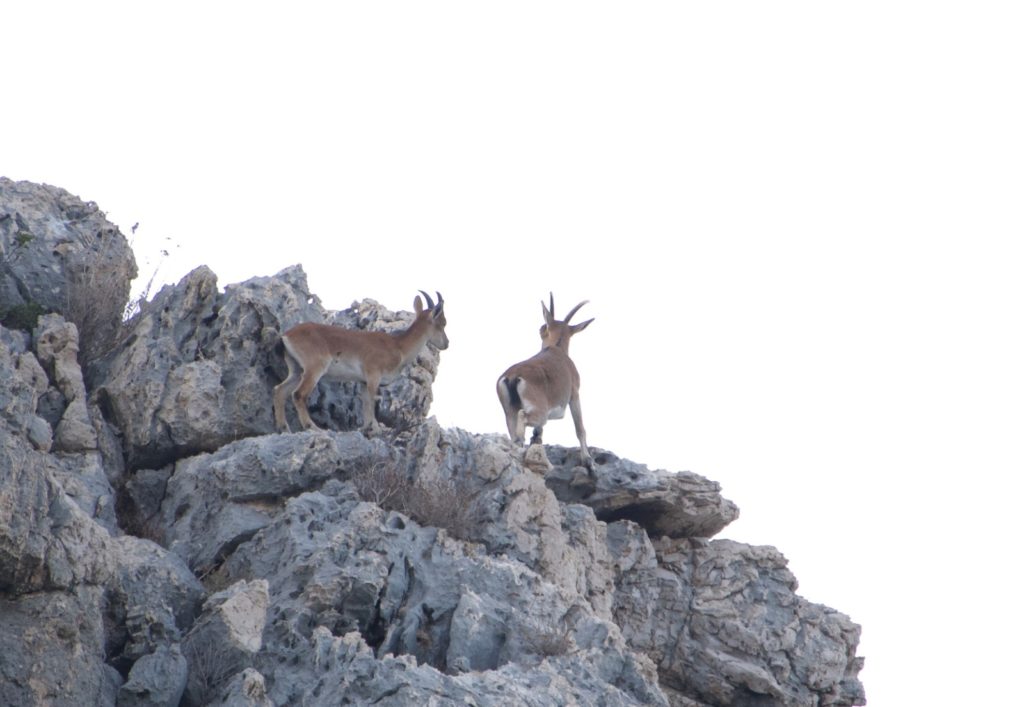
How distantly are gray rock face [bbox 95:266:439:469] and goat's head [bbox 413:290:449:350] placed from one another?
35.8 inches

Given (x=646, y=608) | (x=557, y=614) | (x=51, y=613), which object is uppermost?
(x=646, y=608)

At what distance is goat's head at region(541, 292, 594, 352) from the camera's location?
21922 mm

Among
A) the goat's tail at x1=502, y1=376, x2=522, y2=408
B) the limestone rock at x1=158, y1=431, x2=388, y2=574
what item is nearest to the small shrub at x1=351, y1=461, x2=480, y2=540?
the limestone rock at x1=158, y1=431, x2=388, y2=574

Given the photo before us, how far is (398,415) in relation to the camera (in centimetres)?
1923

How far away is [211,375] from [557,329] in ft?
23.2

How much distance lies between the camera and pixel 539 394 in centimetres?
1912

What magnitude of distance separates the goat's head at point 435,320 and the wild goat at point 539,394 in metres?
1.31

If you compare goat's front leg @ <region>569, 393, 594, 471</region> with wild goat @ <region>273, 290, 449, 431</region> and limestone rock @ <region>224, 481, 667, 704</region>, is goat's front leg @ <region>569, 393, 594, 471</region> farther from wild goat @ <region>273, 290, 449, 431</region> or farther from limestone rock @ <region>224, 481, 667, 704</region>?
limestone rock @ <region>224, 481, 667, 704</region>

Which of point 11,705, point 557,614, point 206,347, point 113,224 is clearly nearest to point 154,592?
point 11,705

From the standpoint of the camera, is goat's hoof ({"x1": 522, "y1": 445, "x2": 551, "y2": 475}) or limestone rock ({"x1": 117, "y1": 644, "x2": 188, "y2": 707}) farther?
goat's hoof ({"x1": 522, "y1": 445, "x2": 551, "y2": 475})

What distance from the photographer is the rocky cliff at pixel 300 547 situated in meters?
11.0

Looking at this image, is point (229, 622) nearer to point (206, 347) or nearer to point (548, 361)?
point (206, 347)

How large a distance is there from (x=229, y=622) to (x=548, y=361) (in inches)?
363

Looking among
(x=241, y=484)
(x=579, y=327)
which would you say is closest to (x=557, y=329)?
(x=579, y=327)
